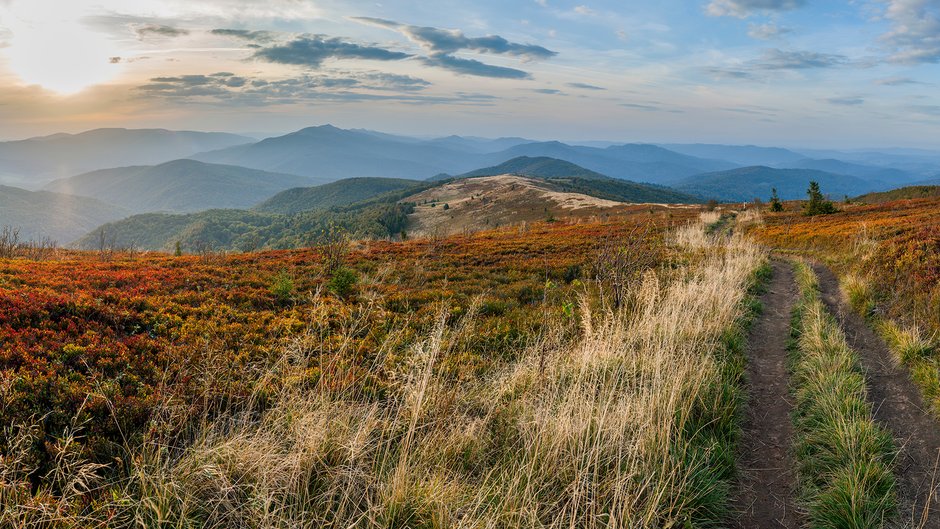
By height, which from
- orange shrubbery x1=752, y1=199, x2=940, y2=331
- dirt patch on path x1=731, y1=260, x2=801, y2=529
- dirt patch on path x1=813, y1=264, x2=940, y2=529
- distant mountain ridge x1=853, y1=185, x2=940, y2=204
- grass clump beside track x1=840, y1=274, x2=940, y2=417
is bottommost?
dirt patch on path x1=731, y1=260, x2=801, y2=529

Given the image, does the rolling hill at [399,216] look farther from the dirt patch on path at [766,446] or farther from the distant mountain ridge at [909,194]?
the dirt patch on path at [766,446]

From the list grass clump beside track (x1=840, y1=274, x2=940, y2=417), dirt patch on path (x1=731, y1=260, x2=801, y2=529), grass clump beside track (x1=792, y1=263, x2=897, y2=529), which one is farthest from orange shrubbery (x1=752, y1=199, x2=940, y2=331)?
grass clump beside track (x1=792, y1=263, x2=897, y2=529)

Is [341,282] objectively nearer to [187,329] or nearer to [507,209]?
[187,329]

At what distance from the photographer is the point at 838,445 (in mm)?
4648

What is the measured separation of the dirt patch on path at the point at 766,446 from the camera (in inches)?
163

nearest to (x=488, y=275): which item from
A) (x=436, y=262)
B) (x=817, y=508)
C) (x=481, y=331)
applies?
(x=436, y=262)

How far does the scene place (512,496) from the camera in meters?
3.52

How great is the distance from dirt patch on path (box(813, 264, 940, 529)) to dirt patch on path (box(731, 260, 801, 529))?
0.86 meters

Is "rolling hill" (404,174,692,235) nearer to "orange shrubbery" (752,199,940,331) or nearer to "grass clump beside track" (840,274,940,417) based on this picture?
"orange shrubbery" (752,199,940,331)

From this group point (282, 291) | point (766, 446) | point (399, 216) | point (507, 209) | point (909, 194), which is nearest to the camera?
point (766, 446)

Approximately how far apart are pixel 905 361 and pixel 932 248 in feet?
24.0

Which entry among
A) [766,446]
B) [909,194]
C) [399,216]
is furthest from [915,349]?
[399,216]

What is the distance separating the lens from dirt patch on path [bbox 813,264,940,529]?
3.92 metres

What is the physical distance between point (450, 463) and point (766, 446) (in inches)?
152
